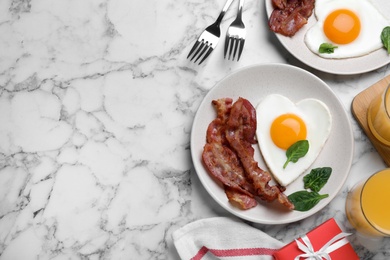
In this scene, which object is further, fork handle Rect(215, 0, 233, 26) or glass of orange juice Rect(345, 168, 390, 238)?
fork handle Rect(215, 0, 233, 26)

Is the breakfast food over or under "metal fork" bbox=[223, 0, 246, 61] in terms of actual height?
under

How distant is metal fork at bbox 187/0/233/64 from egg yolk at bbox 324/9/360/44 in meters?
0.40

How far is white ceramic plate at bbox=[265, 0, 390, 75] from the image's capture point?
7.48 feet

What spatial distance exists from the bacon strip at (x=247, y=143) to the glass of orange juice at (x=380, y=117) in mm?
420

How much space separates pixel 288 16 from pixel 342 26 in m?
0.21

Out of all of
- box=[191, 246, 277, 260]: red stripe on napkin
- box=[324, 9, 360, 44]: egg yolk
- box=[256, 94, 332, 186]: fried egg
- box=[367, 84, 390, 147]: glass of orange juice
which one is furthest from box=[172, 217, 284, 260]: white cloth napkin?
box=[324, 9, 360, 44]: egg yolk

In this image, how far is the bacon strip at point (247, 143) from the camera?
2.20 meters

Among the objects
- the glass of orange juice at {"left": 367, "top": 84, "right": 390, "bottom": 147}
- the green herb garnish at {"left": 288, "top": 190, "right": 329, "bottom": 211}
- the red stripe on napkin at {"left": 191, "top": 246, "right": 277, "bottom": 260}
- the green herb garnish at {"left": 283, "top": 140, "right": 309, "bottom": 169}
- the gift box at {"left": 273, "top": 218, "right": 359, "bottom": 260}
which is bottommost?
the red stripe on napkin at {"left": 191, "top": 246, "right": 277, "bottom": 260}

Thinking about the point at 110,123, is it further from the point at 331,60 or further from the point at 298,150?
the point at 331,60

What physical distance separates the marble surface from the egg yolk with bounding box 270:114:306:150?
0.24 metres

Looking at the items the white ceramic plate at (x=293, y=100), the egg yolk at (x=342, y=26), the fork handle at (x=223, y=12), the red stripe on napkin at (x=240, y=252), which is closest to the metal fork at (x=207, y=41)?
the fork handle at (x=223, y=12)

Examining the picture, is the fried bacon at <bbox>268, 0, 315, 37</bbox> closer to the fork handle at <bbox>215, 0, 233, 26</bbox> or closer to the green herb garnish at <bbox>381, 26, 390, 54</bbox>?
the fork handle at <bbox>215, 0, 233, 26</bbox>

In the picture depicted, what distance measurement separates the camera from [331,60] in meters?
2.30

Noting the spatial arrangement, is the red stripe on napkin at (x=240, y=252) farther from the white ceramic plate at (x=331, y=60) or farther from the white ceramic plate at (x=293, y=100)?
the white ceramic plate at (x=331, y=60)
